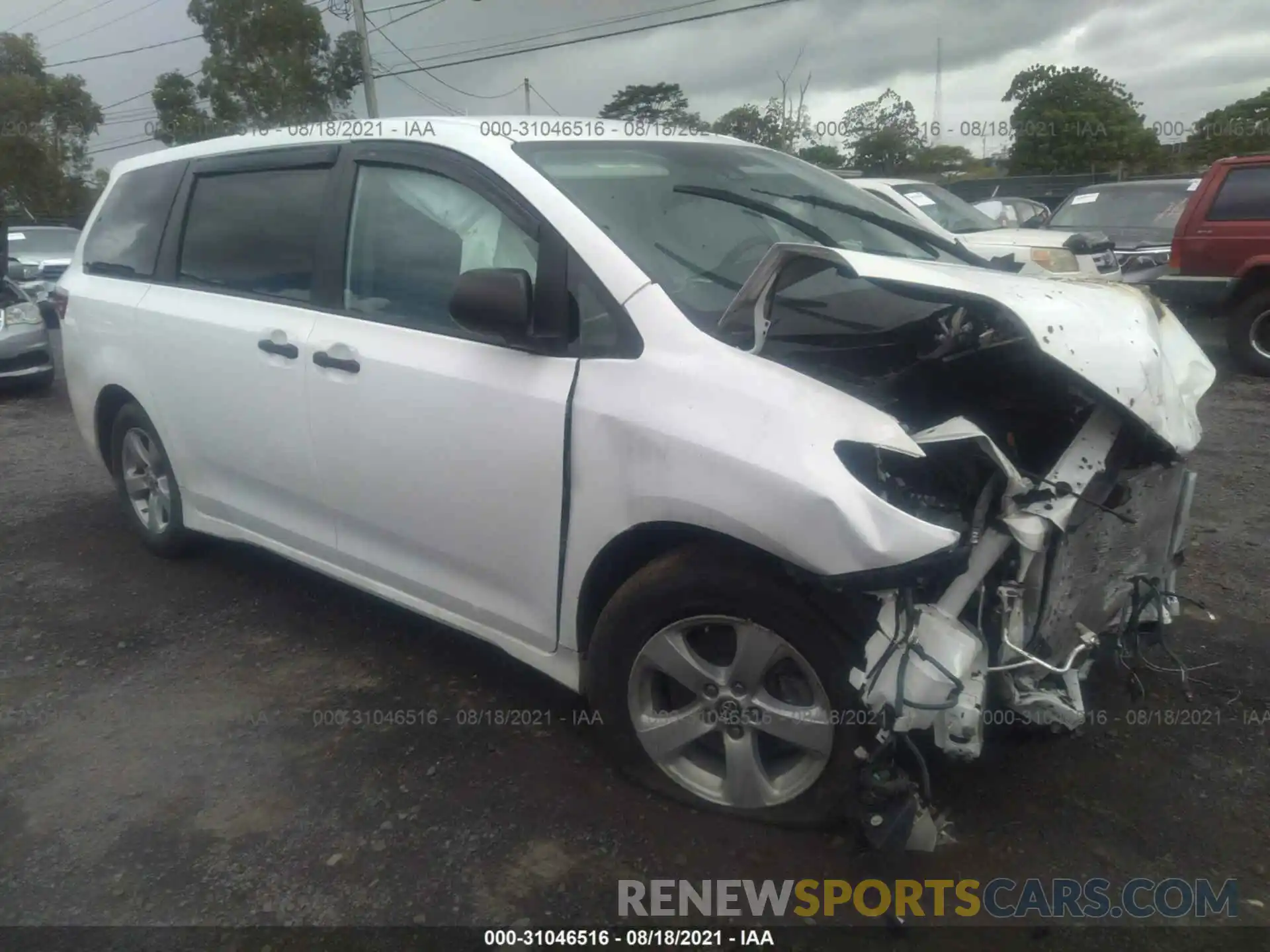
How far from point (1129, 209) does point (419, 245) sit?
33.3ft

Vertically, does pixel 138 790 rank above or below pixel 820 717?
below

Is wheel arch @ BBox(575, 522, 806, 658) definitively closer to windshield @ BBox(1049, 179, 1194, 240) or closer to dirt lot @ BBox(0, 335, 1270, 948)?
dirt lot @ BBox(0, 335, 1270, 948)

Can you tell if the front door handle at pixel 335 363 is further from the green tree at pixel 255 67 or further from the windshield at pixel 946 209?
the green tree at pixel 255 67

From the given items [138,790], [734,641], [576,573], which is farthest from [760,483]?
[138,790]

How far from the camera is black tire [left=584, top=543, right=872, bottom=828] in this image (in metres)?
2.34

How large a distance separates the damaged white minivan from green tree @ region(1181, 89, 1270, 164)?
26081mm

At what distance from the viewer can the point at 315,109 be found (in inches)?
1247

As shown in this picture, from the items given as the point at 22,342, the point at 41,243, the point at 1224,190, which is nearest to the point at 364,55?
the point at 41,243

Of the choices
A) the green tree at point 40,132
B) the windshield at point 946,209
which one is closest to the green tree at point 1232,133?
the windshield at point 946,209

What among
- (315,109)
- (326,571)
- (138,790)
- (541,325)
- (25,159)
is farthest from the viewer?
(25,159)

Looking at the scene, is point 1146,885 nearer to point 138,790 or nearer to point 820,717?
point 820,717

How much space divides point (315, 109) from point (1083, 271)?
105 ft

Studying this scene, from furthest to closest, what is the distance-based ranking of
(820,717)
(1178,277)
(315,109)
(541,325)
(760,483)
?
(315,109), (1178,277), (541,325), (820,717), (760,483)

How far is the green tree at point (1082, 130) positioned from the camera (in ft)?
92.7
